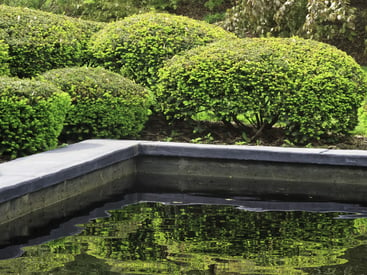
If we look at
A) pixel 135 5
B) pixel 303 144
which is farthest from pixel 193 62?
pixel 135 5

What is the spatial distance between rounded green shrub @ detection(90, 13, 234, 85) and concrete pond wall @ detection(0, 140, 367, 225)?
6.09 ft

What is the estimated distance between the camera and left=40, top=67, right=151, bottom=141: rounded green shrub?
9867 mm

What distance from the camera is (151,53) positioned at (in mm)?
10969

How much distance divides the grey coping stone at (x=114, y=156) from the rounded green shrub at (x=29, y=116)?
28 centimetres

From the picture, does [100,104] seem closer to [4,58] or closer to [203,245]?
[4,58]

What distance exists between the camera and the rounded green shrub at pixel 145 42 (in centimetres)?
1101

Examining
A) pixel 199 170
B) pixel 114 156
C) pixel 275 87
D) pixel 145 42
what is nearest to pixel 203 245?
pixel 114 156

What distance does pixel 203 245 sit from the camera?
646 cm

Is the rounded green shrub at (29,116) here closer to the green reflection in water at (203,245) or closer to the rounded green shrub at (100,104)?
the rounded green shrub at (100,104)

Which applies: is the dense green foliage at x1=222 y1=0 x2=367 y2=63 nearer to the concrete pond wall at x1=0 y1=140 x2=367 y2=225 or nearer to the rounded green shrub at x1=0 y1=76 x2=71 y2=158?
the concrete pond wall at x1=0 y1=140 x2=367 y2=225

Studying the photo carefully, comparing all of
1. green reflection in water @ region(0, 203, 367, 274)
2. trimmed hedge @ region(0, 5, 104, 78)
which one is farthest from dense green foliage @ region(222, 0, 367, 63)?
green reflection in water @ region(0, 203, 367, 274)

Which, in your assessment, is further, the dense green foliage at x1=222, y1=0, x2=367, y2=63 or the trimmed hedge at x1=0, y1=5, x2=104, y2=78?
the dense green foliage at x1=222, y1=0, x2=367, y2=63

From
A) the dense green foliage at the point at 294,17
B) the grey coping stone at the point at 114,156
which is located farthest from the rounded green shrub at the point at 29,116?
the dense green foliage at the point at 294,17

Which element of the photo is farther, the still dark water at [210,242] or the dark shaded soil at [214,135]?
the dark shaded soil at [214,135]
